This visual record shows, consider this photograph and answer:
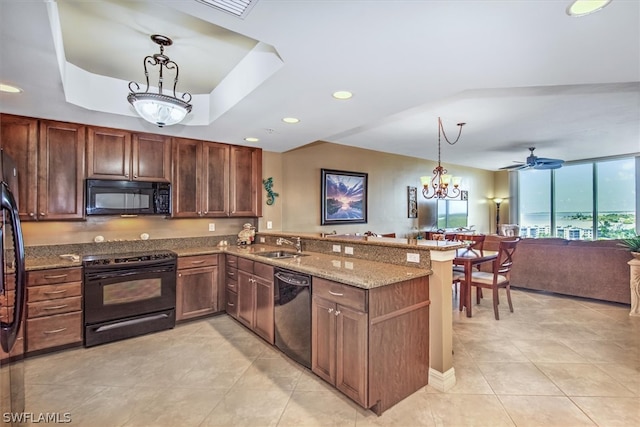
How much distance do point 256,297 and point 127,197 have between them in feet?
6.20

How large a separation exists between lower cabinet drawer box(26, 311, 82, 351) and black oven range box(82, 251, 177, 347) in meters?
0.08

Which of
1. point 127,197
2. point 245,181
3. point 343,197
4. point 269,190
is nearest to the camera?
point 127,197

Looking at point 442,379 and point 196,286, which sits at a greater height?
point 196,286

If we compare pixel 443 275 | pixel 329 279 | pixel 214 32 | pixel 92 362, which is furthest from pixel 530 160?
pixel 92 362

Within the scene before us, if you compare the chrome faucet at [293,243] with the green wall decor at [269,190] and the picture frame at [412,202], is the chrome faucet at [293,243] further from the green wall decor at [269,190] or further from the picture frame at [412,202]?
the picture frame at [412,202]

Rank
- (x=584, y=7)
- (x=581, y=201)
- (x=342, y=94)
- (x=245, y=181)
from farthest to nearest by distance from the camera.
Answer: (x=581, y=201) → (x=245, y=181) → (x=342, y=94) → (x=584, y=7)

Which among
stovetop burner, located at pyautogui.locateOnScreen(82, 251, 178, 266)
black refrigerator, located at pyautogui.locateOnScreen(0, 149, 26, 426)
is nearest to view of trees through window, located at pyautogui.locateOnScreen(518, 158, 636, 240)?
stovetop burner, located at pyautogui.locateOnScreen(82, 251, 178, 266)

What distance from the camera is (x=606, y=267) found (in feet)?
14.2

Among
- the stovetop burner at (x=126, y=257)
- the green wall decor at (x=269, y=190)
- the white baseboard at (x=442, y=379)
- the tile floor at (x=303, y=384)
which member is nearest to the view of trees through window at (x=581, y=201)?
the tile floor at (x=303, y=384)

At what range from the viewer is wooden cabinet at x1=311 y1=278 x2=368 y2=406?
2.02m

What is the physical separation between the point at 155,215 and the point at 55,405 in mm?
2117

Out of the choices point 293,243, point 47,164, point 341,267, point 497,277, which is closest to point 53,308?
point 47,164

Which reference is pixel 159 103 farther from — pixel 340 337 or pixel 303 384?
pixel 303 384

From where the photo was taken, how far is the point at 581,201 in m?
7.96
